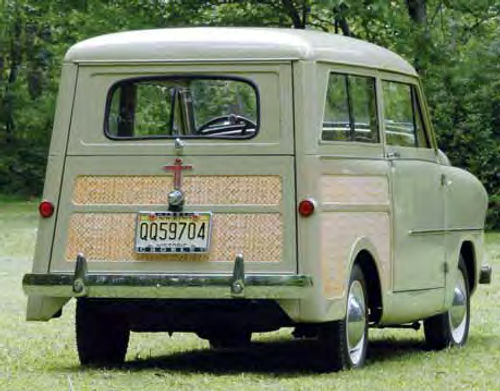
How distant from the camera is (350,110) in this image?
11.4m

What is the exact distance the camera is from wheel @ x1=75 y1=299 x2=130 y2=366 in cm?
1130

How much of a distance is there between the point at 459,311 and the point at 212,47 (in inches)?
137

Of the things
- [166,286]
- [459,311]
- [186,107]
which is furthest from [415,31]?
[166,286]

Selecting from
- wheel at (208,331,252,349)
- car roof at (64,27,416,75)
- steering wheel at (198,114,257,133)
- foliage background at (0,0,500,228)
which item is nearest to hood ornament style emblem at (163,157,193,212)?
steering wheel at (198,114,257,133)

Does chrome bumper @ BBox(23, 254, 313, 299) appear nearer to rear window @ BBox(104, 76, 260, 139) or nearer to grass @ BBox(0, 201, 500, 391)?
grass @ BBox(0, 201, 500, 391)

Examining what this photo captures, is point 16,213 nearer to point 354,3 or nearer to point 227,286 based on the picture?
point 354,3

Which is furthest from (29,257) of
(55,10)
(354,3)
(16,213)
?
(55,10)

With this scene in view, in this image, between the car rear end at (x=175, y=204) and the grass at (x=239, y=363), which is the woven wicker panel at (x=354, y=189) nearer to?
the car rear end at (x=175, y=204)

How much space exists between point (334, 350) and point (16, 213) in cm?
2846

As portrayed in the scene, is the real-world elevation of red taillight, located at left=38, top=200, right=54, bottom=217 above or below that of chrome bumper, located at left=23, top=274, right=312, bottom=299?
above

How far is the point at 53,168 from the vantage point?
36.2 ft

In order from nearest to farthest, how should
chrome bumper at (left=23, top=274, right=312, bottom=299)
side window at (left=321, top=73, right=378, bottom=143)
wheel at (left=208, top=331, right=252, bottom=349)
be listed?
chrome bumper at (left=23, top=274, right=312, bottom=299) → side window at (left=321, top=73, right=378, bottom=143) → wheel at (left=208, top=331, right=252, bottom=349)

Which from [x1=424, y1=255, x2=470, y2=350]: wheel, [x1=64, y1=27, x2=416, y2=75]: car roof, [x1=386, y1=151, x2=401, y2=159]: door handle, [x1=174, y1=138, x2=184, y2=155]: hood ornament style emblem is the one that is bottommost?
[x1=424, y1=255, x2=470, y2=350]: wheel

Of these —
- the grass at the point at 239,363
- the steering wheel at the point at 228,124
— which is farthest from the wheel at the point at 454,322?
the steering wheel at the point at 228,124
